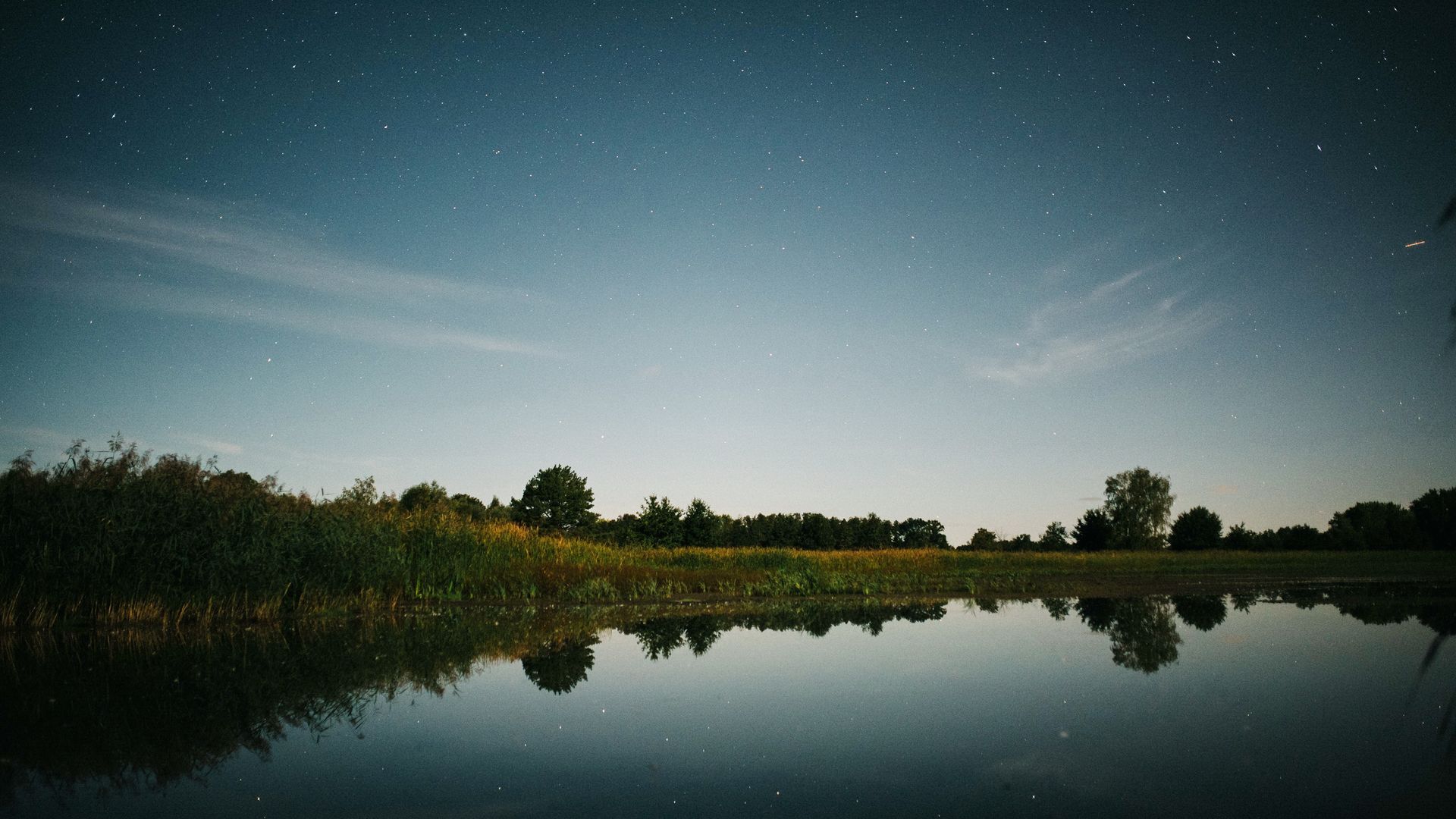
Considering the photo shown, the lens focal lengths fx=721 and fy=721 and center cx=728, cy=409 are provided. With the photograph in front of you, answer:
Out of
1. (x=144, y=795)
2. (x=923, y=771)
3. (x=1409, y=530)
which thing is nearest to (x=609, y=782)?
(x=923, y=771)

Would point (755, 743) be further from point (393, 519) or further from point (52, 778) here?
point (393, 519)

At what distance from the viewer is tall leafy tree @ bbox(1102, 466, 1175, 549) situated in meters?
92.0

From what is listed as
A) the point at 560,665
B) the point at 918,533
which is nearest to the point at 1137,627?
the point at 560,665

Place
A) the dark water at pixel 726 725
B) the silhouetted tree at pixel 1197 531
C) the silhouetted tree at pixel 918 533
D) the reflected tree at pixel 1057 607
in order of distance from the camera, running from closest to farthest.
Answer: the dark water at pixel 726 725
the reflected tree at pixel 1057 607
the silhouetted tree at pixel 1197 531
the silhouetted tree at pixel 918 533

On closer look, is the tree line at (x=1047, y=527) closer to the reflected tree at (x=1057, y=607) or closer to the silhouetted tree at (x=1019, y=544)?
the silhouetted tree at (x=1019, y=544)

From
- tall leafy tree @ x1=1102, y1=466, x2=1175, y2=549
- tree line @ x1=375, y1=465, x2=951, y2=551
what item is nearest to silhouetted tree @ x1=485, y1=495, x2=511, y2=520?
tree line @ x1=375, y1=465, x2=951, y2=551

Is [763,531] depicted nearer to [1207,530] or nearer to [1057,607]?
[1207,530]

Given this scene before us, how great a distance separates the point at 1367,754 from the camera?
18.4 feet

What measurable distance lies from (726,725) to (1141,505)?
103853 mm

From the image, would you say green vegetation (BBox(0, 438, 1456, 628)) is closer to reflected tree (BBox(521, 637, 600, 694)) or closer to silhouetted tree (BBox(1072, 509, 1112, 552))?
reflected tree (BBox(521, 637, 600, 694))

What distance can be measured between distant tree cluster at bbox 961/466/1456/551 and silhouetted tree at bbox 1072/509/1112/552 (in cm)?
9

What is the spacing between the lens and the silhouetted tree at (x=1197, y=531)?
83.2 m

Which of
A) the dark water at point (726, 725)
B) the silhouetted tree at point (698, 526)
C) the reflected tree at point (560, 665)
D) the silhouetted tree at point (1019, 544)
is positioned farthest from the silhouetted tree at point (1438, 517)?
the reflected tree at point (560, 665)

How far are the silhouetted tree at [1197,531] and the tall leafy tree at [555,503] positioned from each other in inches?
2734
